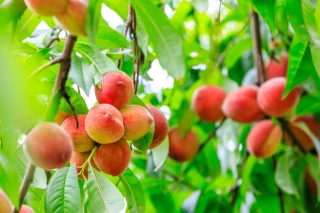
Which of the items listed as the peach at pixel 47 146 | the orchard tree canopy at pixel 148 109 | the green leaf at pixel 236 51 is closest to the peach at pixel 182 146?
the orchard tree canopy at pixel 148 109

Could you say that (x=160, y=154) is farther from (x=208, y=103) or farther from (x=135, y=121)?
(x=208, y=103)

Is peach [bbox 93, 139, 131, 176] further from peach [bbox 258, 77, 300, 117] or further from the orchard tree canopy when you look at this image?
peach [bbox 258, 77, 300, 117]

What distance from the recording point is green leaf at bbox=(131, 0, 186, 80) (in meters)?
0.69

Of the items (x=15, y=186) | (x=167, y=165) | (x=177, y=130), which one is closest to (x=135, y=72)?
(x=15, y=186)

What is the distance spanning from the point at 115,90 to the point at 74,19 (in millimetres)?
156

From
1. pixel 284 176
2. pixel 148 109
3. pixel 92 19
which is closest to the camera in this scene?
pixel 92 19

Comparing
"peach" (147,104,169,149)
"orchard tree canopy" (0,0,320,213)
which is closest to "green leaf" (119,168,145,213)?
"orchard tree canopy" (0,0,320,213)

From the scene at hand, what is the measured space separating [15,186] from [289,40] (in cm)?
132

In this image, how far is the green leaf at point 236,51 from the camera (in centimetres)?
173

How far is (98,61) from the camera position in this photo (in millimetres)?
804

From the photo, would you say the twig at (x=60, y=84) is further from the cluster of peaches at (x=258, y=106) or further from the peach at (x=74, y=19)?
the cluster of peaches at (x=258, y=106)

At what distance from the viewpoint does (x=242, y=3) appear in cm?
96

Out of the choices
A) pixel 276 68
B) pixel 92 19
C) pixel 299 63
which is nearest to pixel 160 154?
pixel 299 63

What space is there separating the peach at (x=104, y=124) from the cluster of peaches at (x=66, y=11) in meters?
0.13
